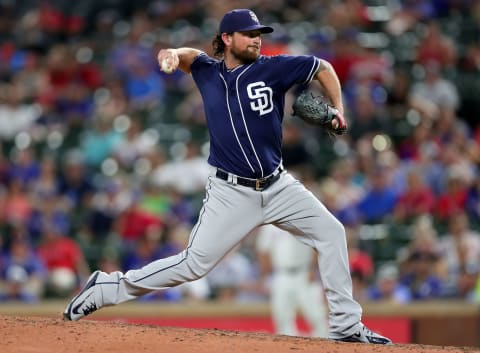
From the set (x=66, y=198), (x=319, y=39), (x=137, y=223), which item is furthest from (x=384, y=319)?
(x=319, y=39)

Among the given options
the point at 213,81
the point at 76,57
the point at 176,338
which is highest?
the point at 76,57

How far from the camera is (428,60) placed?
47.0ft

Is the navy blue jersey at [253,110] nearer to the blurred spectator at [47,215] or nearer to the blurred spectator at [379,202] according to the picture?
the blurred spectator at [47,215]

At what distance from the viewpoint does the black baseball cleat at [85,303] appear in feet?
20.2

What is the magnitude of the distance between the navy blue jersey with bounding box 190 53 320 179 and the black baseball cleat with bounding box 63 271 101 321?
1017 mm

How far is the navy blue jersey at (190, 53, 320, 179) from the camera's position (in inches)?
235

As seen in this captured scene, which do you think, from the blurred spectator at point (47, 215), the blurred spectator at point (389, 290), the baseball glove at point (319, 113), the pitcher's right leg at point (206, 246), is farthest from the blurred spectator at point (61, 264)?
the baseball glove at point (319, 113)

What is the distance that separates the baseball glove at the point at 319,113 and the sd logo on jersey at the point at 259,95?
259mm

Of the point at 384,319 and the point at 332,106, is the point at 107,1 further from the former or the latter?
the point at 332,106

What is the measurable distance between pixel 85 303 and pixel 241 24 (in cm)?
182

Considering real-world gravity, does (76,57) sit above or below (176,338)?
above

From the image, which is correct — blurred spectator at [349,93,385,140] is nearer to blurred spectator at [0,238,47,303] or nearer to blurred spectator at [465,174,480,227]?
blurred spectator at [465,174,480,227]

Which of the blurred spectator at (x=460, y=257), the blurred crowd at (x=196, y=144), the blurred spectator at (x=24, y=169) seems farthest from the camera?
the blurred spectator at (x=24, y=169)

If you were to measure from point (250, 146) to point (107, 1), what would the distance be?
35.0ft
